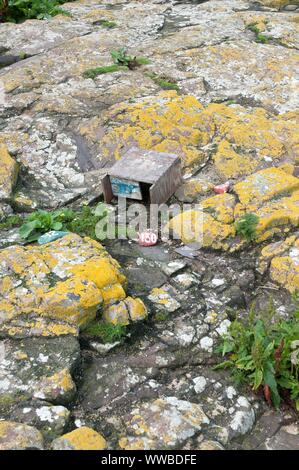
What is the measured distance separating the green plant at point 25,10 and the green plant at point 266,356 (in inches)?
311

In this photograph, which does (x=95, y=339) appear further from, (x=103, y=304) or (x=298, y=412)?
(x=298, y=412)

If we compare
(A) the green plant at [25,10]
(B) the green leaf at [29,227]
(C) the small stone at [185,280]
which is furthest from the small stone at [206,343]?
(A) the green plant at [25,10]

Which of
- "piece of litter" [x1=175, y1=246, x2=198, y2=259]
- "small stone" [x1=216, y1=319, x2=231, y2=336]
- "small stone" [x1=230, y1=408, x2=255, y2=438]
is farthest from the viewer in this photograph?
"piece of litter" [x1=175, y1=246, x2=198, y2=259]

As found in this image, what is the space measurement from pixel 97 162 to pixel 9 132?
1169 millimetres

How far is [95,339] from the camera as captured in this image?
3.69 m

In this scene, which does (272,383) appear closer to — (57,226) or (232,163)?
(57,226)

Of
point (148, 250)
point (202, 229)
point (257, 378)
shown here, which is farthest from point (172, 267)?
point (257, 378)

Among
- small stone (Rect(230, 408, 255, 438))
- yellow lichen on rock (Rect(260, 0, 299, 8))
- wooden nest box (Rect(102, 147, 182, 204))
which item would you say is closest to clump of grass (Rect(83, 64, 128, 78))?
wooden nest box (Rect(102, 147, 182, 204))

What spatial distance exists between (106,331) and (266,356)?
3.63ft

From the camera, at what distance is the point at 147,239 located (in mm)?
4727

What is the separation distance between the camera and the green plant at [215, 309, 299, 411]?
3.36 m

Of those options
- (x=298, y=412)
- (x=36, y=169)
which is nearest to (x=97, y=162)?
(x=36, y=169)

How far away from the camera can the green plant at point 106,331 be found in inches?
144

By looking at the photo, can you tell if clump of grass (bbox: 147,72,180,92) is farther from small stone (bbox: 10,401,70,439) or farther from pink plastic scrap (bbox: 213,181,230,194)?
small stone (bbox: 10,401,70,439)
